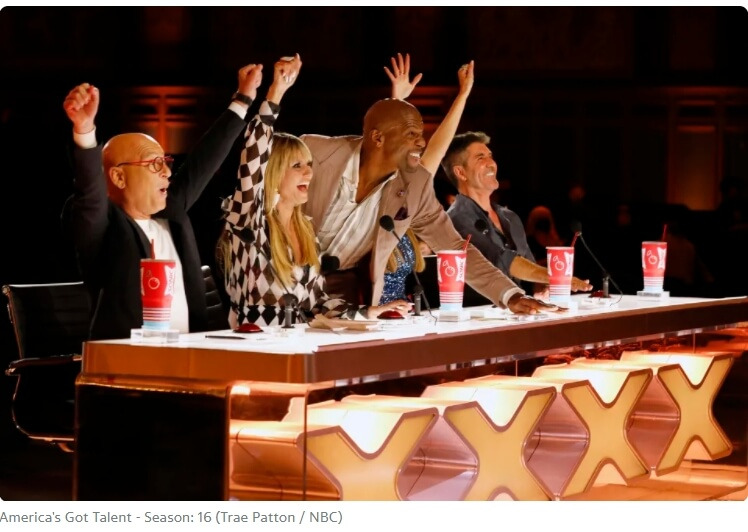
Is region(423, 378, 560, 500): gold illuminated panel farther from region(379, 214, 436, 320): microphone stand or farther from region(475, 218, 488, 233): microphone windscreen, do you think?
region(475, 218, 488, 233): microphone windscreen

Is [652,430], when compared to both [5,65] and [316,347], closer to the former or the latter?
[316,347]

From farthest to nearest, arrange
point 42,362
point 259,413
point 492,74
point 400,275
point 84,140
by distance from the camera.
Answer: point 492,74
point 400,275
point 42,362
point 84,140
point 259,413

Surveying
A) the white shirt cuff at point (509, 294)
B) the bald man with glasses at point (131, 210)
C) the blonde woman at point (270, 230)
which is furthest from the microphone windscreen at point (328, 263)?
the white shirt cuff at point (509, 294)

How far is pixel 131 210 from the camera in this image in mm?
4184

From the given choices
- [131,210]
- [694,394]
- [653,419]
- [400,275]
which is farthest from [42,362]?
[694,394]

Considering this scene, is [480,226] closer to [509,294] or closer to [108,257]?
[509,294]

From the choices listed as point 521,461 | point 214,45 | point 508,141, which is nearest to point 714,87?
point 508,141

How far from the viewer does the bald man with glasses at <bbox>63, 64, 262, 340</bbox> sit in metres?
3.82

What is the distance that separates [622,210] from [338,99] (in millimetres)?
3362

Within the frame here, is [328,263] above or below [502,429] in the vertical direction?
above

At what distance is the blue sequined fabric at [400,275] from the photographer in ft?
16.3

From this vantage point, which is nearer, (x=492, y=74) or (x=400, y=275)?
(x=400, y=275)

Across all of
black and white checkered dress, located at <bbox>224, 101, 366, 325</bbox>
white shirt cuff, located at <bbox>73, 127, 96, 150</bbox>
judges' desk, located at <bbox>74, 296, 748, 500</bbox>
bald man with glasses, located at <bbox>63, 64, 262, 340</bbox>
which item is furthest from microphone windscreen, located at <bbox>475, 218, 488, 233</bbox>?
white shirt cuff, located at <bbox>73, 127, 96, 150</bbox>

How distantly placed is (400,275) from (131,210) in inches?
47.1
